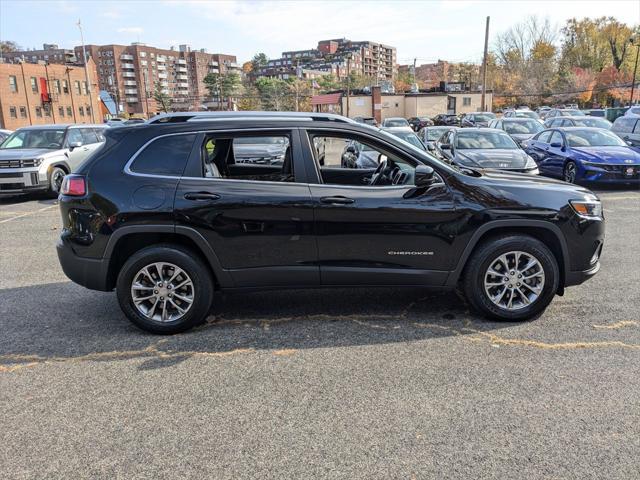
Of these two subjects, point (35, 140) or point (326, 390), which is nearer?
point (326, 390)

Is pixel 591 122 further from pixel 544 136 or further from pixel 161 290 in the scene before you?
pixel 161 290

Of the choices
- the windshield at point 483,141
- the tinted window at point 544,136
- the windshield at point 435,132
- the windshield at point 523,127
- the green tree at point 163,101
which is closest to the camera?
the windshield at point 483,141

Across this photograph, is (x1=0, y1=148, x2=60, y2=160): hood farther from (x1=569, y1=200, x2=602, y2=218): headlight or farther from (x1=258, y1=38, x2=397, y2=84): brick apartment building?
(x1=258, y1=38, x2=397, y2=84): brick apartment building

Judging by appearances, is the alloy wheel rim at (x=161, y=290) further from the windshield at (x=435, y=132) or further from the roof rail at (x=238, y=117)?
the windshield at (x=435, y=132)

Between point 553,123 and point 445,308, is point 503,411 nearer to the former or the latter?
point 445,308

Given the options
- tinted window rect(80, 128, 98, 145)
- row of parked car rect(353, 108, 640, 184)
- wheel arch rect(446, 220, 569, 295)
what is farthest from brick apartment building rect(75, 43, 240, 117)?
wheel arch rect(446, 220, 569, 295)

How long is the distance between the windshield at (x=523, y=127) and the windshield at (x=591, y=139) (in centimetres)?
527

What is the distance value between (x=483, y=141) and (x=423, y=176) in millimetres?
9239

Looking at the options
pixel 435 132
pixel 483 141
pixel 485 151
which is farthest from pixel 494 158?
pixel 435 132

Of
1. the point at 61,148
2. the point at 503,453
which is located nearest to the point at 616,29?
the point at 61,148

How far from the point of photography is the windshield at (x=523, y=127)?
61.2 ft

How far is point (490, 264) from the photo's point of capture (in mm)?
4340

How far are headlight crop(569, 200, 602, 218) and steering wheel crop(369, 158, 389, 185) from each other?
1.75 meters

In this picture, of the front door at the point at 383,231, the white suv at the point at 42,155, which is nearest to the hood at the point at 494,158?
the front door at the point at 383,231
